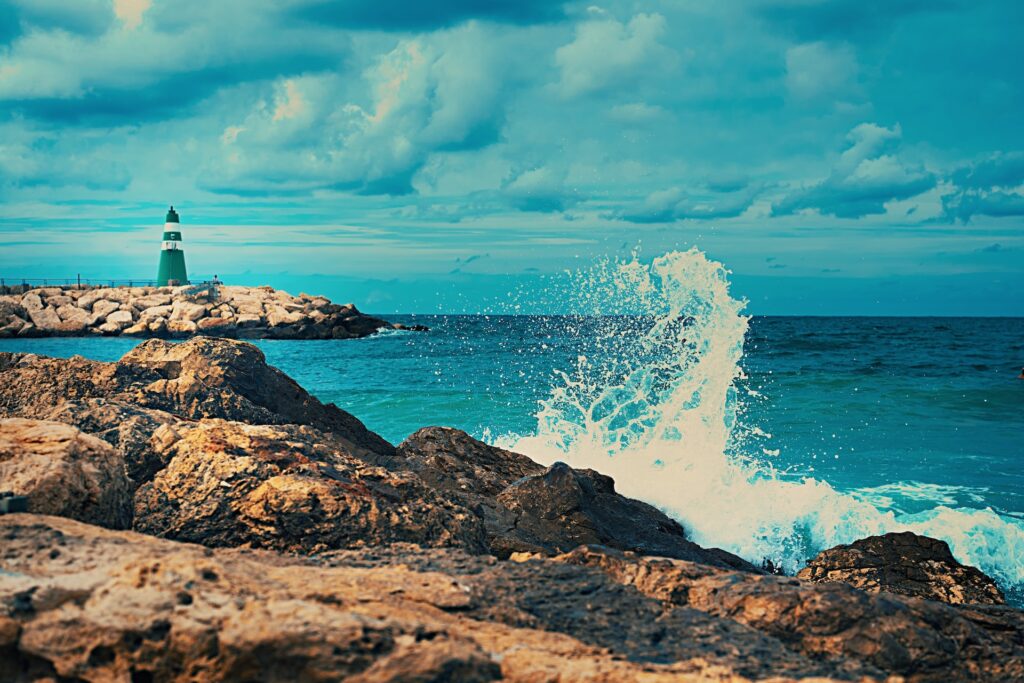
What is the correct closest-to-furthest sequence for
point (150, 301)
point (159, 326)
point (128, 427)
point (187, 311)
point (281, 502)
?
point (281, 502), point (128, 427), point (159, 326), point (187, 311), point (150, 301)

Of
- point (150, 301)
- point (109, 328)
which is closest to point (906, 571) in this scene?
point (109, 328)

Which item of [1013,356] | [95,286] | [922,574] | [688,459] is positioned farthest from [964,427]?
[95,286]

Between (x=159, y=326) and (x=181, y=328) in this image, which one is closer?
→ (x=181, y=328)

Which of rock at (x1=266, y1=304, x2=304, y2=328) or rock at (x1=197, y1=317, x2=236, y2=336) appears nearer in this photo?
rock at (x1=197, y1=317, x2=236, y2=336)

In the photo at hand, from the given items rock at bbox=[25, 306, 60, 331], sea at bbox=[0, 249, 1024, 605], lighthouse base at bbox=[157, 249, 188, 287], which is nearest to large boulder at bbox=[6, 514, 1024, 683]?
sea at bbox=[0, 249, 1024, 605]

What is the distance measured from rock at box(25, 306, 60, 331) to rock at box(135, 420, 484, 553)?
182 feet

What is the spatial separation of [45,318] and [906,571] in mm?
56943

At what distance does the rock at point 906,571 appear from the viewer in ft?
20.0

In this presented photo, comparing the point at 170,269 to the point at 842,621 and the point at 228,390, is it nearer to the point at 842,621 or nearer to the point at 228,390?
the point at 228,390

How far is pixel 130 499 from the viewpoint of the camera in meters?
3.95

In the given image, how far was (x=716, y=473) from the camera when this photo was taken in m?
10.7

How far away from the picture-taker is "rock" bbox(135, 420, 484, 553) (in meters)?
3.77

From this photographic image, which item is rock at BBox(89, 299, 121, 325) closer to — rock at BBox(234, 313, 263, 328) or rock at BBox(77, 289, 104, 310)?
rock at BBox(77, 289, 104, 310)

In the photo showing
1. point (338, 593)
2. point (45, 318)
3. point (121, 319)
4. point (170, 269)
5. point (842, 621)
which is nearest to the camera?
point (338, 593)
